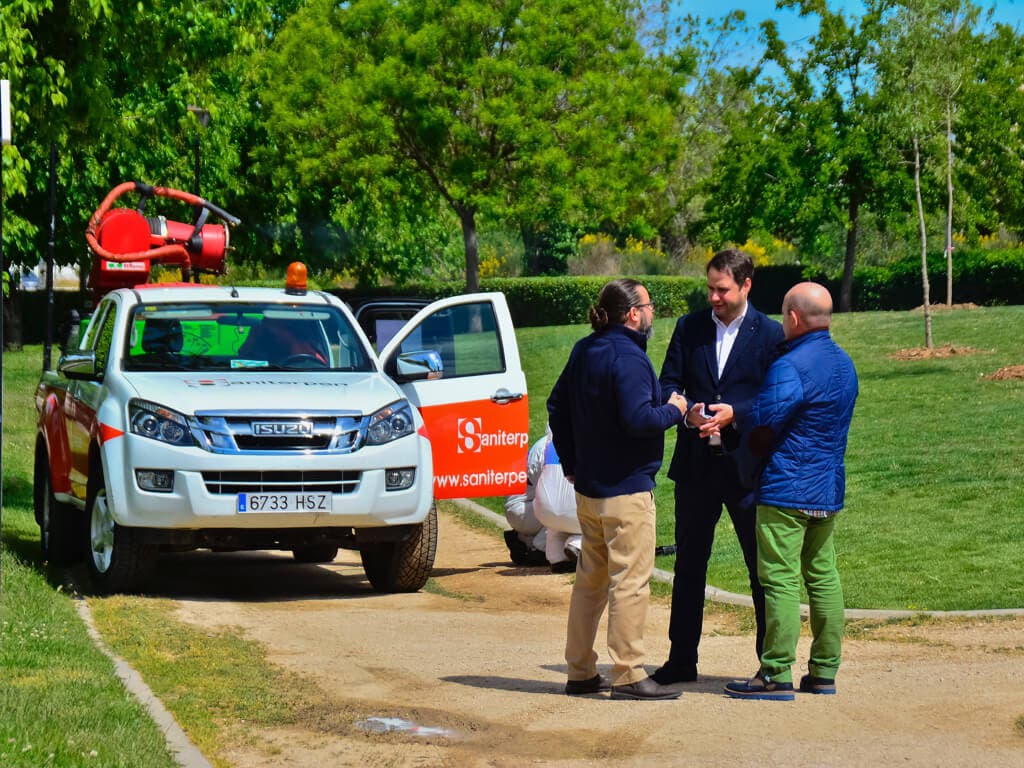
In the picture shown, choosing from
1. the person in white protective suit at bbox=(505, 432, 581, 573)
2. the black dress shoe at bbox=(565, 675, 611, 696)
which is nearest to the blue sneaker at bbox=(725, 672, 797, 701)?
the black dress shoe at bbox=(565, 675, 611, 696)

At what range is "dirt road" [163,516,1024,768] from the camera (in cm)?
600

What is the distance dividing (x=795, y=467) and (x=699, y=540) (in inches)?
27.5

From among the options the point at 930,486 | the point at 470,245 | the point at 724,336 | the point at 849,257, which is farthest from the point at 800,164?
the point at 724,336

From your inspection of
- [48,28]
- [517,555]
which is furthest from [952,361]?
[48,28]

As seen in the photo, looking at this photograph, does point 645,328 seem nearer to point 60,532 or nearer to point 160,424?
point 160,424

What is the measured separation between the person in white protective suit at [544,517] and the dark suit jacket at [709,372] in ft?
12.7

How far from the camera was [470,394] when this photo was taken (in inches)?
444

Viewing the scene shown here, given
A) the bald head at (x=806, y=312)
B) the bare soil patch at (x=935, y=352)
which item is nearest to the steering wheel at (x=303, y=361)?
the bald head at (x=806, y=312)

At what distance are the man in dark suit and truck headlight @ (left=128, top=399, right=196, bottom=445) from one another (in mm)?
3445

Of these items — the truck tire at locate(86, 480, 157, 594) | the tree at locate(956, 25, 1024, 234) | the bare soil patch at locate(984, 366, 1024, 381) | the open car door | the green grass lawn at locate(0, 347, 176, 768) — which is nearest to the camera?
the green grass lawn at locate(0, 347, 176, 768)

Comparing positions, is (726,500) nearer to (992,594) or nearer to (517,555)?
(992,594)

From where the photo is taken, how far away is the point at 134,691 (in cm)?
707

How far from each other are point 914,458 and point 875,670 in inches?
360

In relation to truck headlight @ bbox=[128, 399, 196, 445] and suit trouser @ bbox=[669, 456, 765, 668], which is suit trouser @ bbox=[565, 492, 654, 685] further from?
truck headlight @ bbox=[128, 399, 196, 445]
